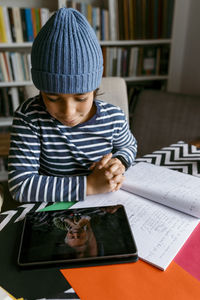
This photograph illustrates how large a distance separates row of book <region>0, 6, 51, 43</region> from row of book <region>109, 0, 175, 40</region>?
0.51 metres

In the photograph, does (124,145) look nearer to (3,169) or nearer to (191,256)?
(191,256)

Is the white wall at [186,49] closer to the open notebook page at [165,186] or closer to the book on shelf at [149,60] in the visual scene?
the book on shelf at [149,60]

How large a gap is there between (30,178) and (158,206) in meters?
0.36

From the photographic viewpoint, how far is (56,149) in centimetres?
82

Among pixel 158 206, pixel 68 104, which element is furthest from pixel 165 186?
pixel 68 104

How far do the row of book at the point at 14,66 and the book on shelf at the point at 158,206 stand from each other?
1.47 metres

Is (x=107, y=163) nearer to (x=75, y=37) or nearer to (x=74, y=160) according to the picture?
(x=74, y=160)

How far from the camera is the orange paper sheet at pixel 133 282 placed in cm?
39

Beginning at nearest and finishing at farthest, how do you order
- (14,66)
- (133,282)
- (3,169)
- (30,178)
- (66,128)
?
(133,282), (30,178), (66,128), (14,66), (3,169)

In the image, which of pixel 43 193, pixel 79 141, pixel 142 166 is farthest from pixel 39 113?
pixel 142 166

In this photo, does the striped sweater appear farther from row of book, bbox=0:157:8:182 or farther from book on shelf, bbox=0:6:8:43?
row of book, bbox=0:157:8:182

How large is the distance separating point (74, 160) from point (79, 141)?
68 mm

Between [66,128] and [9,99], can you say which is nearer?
[66,128]

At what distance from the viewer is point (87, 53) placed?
0.60 m
